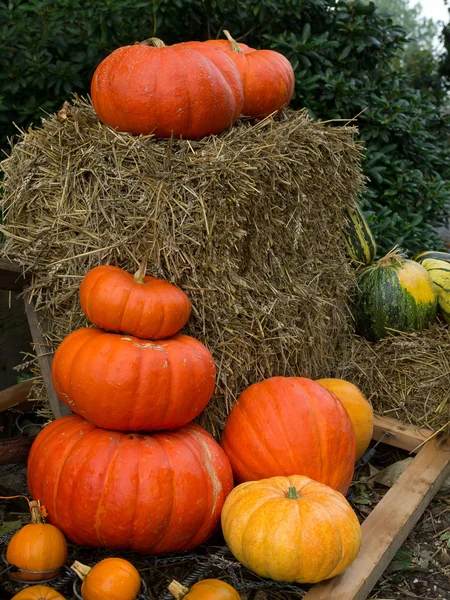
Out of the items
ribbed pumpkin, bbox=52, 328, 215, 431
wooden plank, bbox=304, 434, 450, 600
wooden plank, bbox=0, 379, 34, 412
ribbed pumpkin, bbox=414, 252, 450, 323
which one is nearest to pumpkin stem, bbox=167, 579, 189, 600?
wooden plank, bbox=304, 434, 450, 600

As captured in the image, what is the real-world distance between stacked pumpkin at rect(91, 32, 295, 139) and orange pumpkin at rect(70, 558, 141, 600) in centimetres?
187

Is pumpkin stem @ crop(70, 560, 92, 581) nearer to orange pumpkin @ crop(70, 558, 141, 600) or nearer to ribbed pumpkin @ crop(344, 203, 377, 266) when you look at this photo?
orange pumpkin @ crop(70, 558, 141, 600)

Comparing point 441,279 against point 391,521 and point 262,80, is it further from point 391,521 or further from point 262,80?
point 391,521

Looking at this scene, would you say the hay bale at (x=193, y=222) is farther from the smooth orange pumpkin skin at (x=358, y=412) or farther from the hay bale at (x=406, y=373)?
the hay bale at (x=406, y=373)

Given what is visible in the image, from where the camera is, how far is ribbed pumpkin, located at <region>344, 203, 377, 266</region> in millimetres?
4277

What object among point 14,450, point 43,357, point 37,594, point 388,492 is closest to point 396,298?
point 388,492

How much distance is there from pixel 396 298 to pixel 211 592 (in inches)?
96.0

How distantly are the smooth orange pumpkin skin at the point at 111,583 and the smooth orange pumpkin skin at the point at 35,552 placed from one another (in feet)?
0.71

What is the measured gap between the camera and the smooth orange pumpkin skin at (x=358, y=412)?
346 cm

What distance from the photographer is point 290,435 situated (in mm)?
2865

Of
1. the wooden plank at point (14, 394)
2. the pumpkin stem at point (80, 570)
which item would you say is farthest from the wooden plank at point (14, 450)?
the pumpkin stem at point (80, 570)

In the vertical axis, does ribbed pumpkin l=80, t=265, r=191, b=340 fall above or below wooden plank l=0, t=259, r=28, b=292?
above

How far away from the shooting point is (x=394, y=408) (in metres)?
3.87

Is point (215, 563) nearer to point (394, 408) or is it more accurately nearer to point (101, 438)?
point (101, 438)
